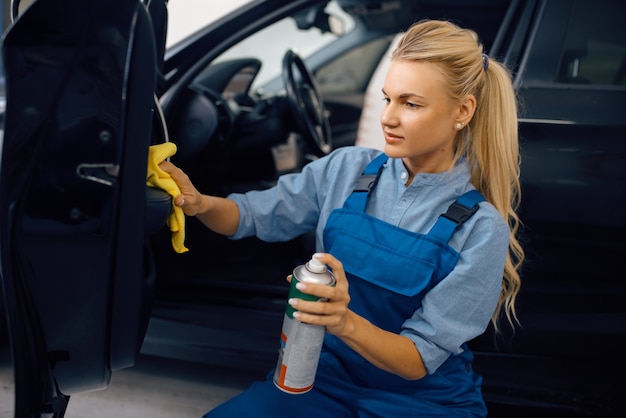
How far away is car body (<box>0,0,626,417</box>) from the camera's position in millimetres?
934

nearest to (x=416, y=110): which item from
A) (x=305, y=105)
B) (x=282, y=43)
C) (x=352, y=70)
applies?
(x=305, y=105)

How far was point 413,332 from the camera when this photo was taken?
1.10 meters

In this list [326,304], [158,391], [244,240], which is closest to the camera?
[326,304]

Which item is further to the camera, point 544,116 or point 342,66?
point 342,66

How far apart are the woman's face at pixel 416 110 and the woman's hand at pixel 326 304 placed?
0.91ft

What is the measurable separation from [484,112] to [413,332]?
43 centimetres

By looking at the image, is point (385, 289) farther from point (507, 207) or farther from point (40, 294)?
point (40, 294)

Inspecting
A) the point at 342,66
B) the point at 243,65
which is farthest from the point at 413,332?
the point at 342,66

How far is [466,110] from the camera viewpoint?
1.11 m

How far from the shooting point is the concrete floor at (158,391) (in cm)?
168

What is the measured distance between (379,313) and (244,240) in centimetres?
109

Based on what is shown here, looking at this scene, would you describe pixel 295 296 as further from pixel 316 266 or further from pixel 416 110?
pixel 416 110

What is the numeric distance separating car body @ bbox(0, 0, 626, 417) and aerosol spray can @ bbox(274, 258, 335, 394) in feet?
0.86

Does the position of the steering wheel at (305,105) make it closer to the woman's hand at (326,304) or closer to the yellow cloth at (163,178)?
the yellow cloth at (163,178)
